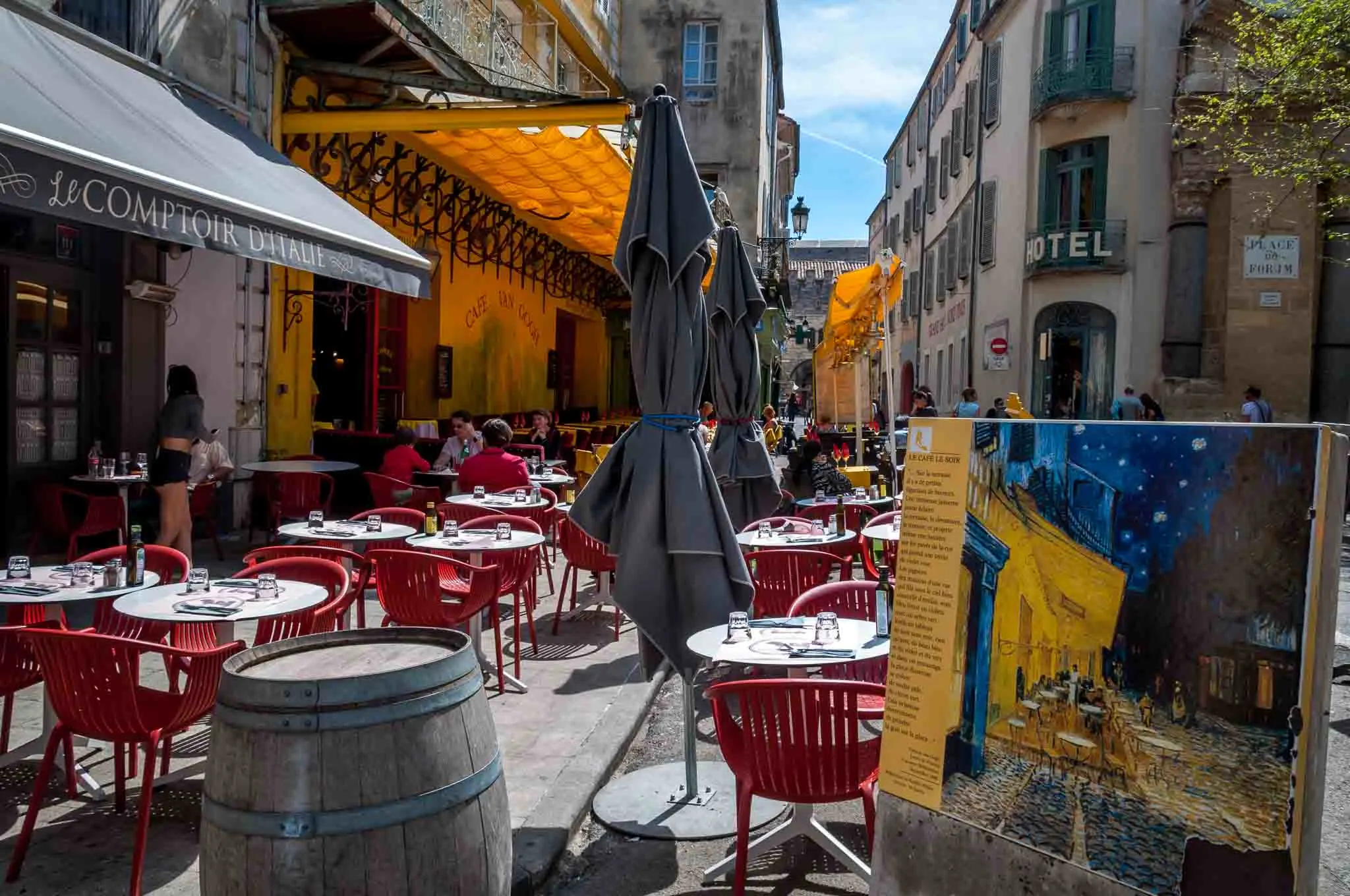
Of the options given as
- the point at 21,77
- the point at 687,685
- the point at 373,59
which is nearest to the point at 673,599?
the point at 687,685

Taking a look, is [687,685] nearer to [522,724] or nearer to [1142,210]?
[522,724]

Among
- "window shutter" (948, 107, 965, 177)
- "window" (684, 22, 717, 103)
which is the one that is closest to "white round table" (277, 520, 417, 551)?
"window" (684, 22, 717, 103)

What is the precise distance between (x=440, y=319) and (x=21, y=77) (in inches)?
312

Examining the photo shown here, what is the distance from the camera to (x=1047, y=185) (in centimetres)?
2059

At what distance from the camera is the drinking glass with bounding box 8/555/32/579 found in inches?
161

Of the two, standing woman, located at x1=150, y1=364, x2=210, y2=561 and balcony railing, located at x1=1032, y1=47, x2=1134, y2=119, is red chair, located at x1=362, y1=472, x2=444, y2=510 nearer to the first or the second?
standing woman, located at x1=150, y1=364, x2=210, y2=561

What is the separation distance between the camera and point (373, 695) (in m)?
2.19

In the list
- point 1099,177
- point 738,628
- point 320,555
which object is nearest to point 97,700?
point 320,555

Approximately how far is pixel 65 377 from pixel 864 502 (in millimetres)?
6499

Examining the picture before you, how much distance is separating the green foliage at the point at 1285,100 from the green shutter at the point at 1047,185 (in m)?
2.51

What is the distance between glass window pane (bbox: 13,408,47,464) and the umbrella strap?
5.86 meters

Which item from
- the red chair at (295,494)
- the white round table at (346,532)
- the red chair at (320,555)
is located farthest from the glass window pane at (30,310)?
the red chair at (320,555)

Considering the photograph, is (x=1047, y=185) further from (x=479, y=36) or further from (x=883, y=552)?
(x=883, y=552)

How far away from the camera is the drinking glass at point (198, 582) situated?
158 inches
